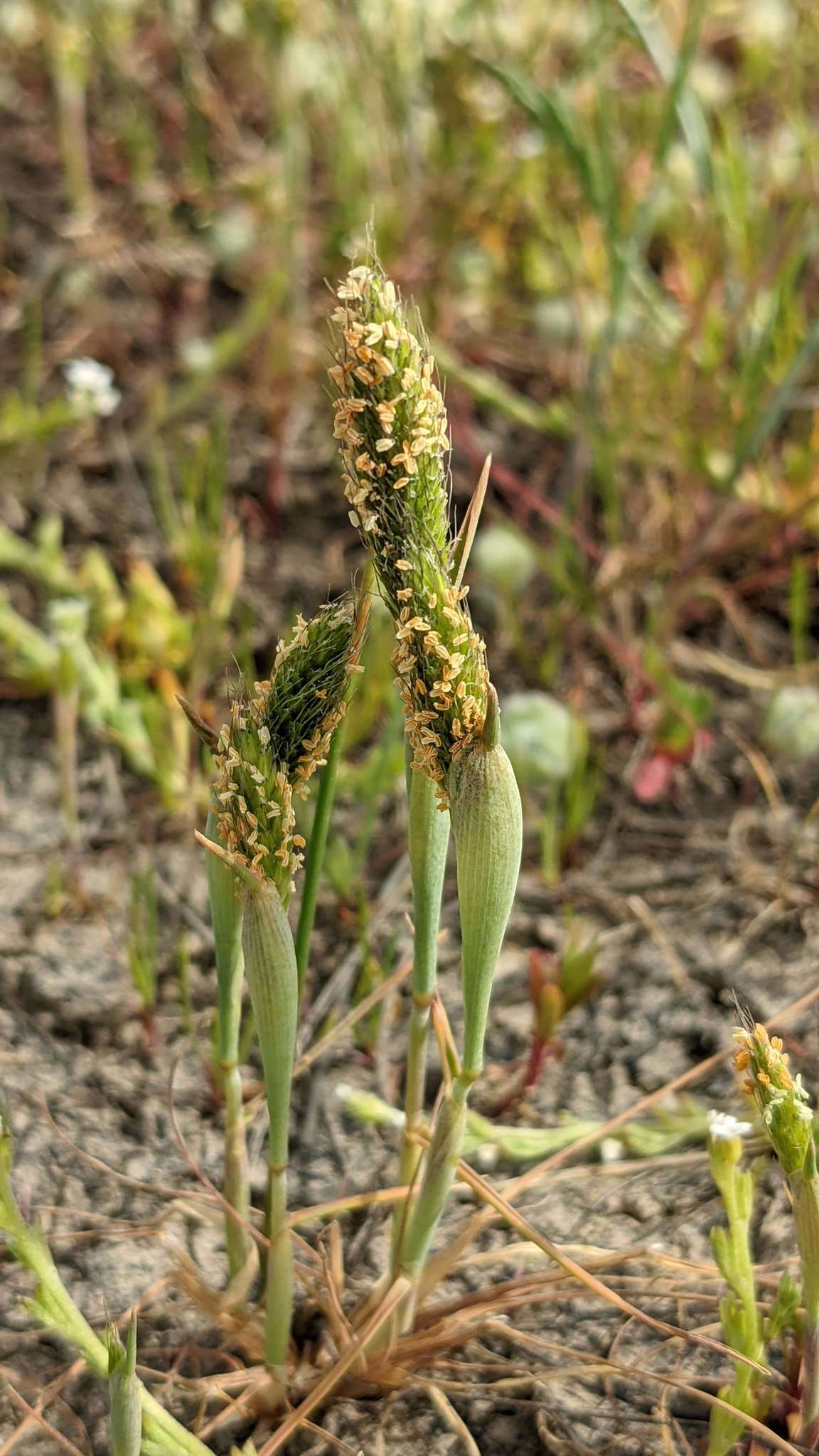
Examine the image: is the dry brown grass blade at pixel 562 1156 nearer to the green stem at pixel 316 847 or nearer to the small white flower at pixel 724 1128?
the small white flower at pixel 724 1128

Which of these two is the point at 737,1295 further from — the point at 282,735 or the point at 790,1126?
the point at 282,735

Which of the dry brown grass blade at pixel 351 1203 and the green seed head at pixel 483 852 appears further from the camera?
the dry brown grass blade at pixel 351 1203

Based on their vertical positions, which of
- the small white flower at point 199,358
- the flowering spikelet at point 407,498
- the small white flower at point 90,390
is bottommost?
the small white flower at point 199,358

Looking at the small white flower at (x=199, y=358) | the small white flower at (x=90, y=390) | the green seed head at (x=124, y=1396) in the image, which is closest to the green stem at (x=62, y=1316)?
the green seed head at (x=124, y=1396)

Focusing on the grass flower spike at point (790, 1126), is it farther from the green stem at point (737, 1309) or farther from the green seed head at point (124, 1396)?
the green seed head at point (124, 1396)

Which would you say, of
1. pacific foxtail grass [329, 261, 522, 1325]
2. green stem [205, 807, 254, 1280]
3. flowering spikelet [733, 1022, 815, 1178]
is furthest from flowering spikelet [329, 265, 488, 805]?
flowering spikelet [733, 1022, 815, 1178]

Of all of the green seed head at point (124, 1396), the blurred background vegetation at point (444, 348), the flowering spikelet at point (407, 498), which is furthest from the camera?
the blurred background vegetation at point (444, 348)

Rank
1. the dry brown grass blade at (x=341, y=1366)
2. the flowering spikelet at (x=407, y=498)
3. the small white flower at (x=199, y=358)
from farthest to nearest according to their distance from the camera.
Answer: the small white flower at (x=199, y=358) < the dry brown grass blade at (x=341, y=1366) < the flowering spikelet at (x=407, y=498)

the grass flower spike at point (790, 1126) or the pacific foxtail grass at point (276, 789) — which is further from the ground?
the pacific foxtail grass at point (276, 789)
